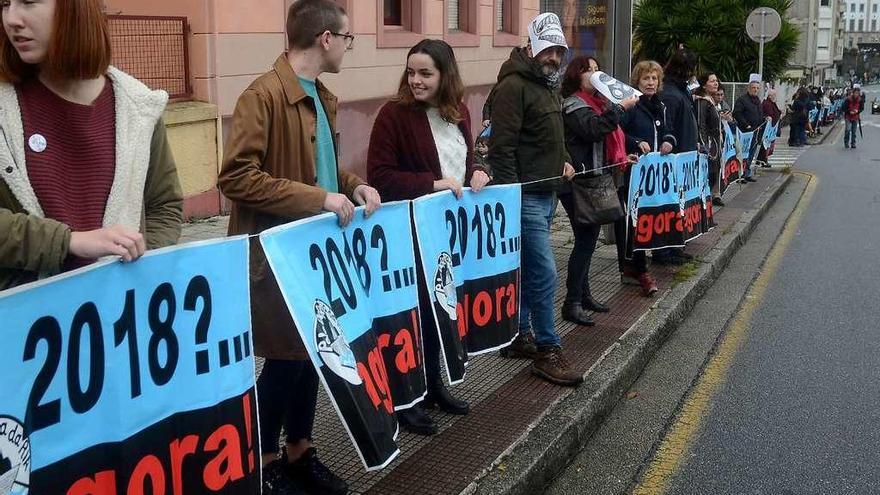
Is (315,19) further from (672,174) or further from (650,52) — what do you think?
(650,52)

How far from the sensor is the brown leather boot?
15.8 feet

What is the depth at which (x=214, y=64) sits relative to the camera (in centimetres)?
990

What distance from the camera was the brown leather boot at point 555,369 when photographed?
189 inches

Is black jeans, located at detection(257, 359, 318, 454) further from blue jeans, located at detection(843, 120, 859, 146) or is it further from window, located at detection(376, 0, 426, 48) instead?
blue jeans, located at detection(843, 120, 859, 146)

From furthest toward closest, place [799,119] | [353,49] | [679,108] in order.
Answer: [799,119] < [353,49] < [679,108]

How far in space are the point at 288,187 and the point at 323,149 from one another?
1.21 feet

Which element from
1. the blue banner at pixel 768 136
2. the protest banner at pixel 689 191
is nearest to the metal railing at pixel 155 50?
the protest banner at pixel 689 191

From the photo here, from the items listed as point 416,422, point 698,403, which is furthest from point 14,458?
point 698,403

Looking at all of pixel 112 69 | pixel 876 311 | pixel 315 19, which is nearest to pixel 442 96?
pixel 315 19

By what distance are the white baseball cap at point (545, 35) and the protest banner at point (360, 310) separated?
1.55m

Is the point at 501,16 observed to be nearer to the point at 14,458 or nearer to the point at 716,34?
the point at 716,34

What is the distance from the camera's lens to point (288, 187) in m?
3.12

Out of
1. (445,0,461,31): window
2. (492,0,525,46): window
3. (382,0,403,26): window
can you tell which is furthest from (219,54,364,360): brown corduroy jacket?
(492,0,525,46): window

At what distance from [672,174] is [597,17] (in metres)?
2.41
